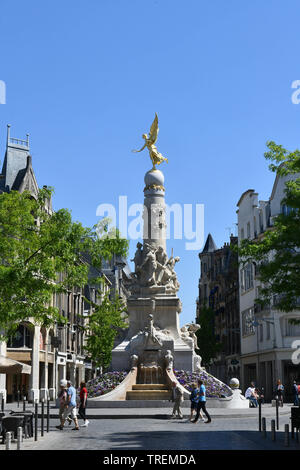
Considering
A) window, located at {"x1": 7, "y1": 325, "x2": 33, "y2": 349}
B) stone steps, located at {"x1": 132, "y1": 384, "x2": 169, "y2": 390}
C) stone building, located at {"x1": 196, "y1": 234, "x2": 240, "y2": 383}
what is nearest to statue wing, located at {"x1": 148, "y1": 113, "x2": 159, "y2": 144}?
stone steps, located at {"x1": 132, "y1": 384, "x2": 169, "y2": 390}

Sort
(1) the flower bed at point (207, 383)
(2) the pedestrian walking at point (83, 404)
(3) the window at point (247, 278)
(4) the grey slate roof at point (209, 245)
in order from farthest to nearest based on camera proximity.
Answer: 1. (4) the grey slate roof at point (209, 245)
2. (3) the window at point (247, 278)
3. (1) the flower bed at point (207, 383)
4. (2) the pedestrian walking at point (83, 404)

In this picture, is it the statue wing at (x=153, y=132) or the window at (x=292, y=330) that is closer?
the statue wing at (x=153, y=132)

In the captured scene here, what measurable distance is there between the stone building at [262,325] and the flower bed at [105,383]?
58.1 ft

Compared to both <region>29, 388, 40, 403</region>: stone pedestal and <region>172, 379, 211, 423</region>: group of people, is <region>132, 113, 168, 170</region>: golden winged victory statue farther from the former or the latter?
<region>29, 388, 40, 403</region>: stone pedestal

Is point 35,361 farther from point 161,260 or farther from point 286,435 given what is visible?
point 286,435

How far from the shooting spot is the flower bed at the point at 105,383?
3128 centimetres

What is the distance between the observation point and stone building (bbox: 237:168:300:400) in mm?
55500

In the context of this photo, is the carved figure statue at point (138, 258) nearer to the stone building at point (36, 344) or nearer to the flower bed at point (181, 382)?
the flower bed at point (181, 382)

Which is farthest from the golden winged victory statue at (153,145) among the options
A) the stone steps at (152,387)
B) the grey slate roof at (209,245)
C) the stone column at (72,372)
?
the grey slate roof at (209,245)

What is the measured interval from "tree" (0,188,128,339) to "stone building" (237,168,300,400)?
23681mm

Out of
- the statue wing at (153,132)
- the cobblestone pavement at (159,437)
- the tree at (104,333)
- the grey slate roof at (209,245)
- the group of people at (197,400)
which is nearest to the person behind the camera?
the cobblestone pavement at (159,437)

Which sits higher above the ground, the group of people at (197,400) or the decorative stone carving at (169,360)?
the decorative stone carving at (169,360)
